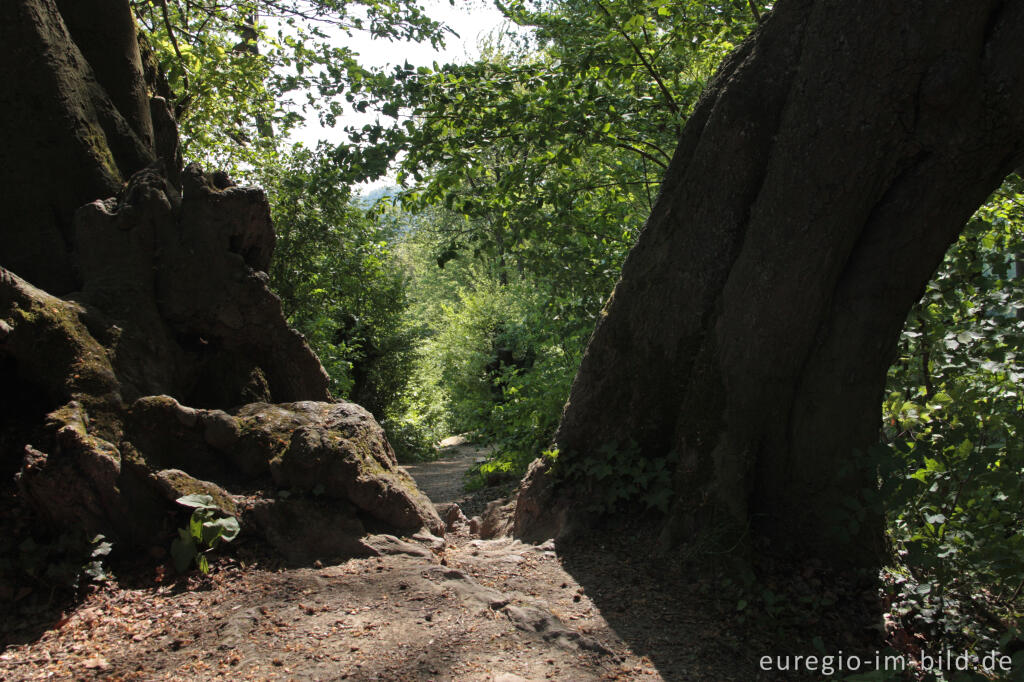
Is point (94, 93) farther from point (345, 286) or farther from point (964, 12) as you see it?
point (345, 286)

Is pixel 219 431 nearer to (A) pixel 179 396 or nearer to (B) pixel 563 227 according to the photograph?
(A) pixel 179 396

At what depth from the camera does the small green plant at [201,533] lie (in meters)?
3.50

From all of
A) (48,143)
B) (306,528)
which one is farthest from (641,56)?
(306,528)

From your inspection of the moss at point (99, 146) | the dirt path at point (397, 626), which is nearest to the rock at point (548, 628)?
the dirt path at point (397, 626)

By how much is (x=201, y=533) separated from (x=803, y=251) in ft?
11.6

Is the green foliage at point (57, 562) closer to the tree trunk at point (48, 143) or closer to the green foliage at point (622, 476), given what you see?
the tree trunk at point (48, 143)

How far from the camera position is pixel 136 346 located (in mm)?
4035

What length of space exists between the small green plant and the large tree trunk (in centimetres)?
230

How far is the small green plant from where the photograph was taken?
350cm

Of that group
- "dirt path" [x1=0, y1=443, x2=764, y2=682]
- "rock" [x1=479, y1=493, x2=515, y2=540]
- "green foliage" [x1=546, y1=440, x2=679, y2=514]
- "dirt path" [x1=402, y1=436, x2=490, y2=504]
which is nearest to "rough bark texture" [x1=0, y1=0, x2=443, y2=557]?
"dirt path" [x1=0, y1=443, x2=764, y2=682]

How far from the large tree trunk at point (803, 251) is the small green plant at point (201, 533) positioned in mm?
2303

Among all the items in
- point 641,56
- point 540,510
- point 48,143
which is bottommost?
point 540,510

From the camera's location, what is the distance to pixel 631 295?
4.49 metres

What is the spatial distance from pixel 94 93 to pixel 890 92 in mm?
5068
